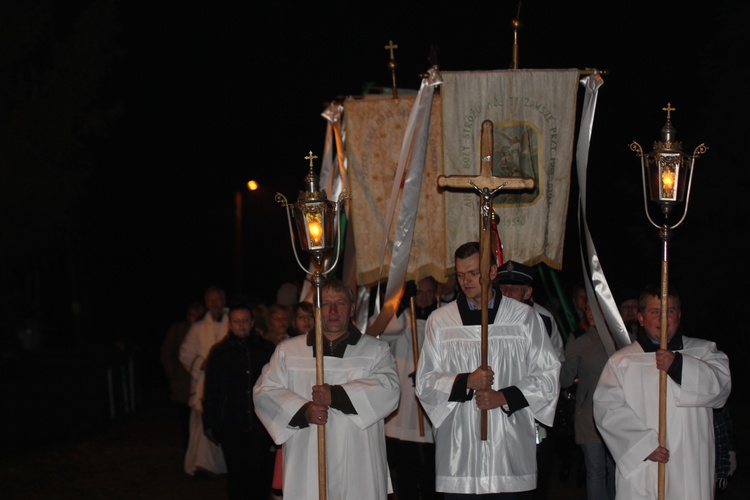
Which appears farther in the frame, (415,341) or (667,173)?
(415,341)

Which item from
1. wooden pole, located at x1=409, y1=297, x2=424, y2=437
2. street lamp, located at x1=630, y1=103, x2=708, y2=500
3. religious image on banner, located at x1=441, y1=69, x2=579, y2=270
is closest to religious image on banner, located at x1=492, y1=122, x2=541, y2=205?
religious image on banner, located at x1=441, y1=69, x2=579, y2=270

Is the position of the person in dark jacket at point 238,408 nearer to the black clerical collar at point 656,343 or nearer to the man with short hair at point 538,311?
the man with short hair at point 538,311

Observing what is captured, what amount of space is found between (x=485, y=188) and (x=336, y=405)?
1.68 meters

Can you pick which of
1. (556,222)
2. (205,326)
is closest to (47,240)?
(205,326)

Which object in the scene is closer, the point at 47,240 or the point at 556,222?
the point at 556,222

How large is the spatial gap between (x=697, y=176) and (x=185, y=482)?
14.0 meters

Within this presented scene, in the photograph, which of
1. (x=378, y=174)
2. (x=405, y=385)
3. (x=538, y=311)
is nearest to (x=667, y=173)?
(x=538, y=311)

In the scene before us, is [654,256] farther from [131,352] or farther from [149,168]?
[149,168]

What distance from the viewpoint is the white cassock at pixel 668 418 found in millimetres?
6742

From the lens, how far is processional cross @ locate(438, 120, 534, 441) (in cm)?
673

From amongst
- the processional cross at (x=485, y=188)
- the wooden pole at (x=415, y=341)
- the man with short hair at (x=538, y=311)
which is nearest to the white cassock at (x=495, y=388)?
the processional cross at (x=485, y=188)

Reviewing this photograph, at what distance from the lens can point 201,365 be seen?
11945 mm

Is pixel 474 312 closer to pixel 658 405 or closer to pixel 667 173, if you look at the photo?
pixel 658 405

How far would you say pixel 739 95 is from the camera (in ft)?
72.5
